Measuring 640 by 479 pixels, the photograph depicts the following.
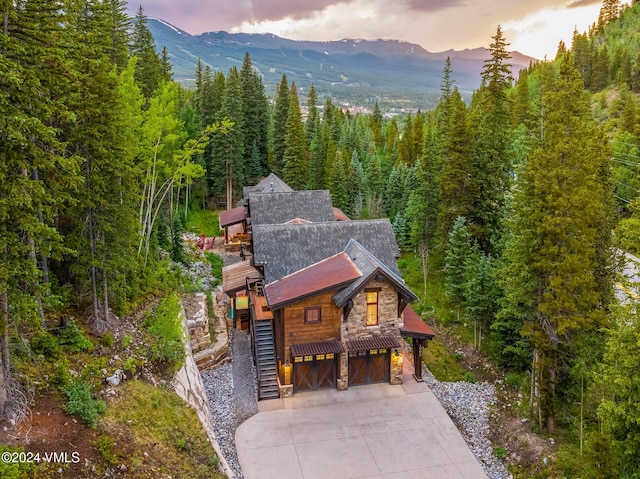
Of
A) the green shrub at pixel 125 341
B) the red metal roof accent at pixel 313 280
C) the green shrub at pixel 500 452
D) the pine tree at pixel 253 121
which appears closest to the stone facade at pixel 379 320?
the red metal roof accent at pixel 313 280

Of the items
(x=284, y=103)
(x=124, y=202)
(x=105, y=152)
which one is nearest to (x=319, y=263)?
(x=124, y=202)

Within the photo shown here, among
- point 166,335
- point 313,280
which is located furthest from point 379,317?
point 166,335

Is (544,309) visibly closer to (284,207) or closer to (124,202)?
(124,202)

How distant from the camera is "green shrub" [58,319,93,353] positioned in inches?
648

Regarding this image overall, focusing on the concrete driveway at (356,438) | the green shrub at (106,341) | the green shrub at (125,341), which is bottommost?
the concrete driveway at (356,438)

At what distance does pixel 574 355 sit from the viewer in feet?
62.7

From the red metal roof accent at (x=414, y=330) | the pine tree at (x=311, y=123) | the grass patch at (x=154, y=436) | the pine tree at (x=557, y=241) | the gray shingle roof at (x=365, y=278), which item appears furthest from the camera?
the pine tree at (x=311, y=123)

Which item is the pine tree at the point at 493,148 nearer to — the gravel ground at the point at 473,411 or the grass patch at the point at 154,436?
the gravel ground at the point at 473,411

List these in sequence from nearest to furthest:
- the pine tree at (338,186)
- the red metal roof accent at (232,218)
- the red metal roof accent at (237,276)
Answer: the red metal roof accent at (237,276), the red metal roof accent at (232,218), the pine tree at (338,186)

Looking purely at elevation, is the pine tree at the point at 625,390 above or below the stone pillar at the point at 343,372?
above

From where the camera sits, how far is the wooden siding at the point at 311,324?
20.5m

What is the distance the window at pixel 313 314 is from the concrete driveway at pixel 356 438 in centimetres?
349

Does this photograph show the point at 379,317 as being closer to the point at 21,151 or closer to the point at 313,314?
the point at 313,314

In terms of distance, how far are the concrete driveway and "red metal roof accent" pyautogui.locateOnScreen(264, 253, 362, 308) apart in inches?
186
